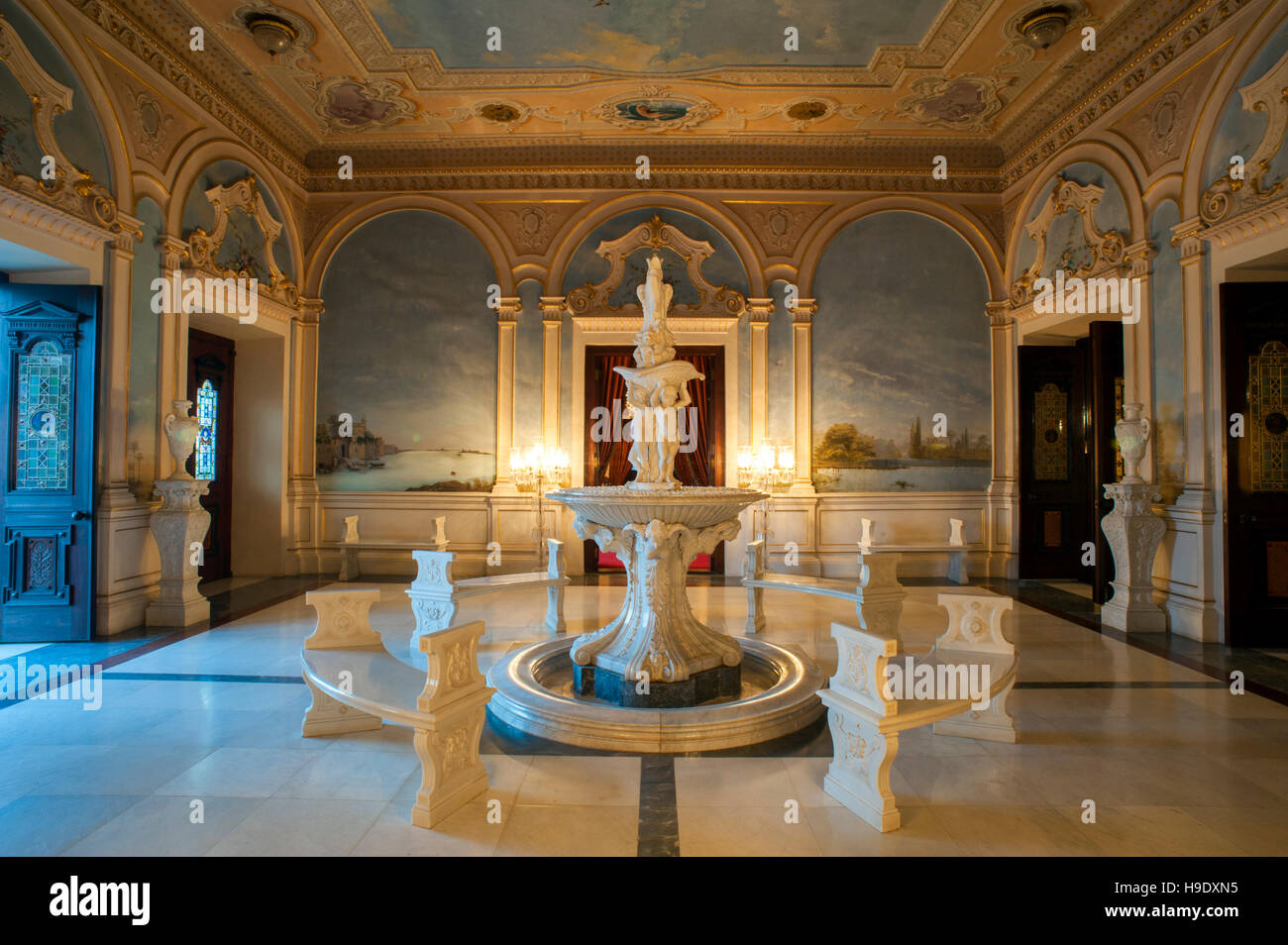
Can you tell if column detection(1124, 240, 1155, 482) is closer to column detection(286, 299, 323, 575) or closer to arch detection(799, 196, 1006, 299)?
arch detection(799, 196, 1006, 299)

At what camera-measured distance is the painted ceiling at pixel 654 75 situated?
6.57 m

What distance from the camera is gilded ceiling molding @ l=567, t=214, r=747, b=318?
9.41 metres

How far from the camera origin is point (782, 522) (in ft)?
30.4

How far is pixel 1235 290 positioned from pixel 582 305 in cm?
699

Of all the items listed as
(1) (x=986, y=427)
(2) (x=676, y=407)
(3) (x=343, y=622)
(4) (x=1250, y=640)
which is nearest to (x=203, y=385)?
(3) (x=343, y=622)

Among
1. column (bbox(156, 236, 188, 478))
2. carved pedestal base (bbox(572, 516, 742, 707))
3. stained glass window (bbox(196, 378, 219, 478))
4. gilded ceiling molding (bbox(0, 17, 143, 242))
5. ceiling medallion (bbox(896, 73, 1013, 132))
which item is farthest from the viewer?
stained glass window (bbox(196, 378, 219, 478))

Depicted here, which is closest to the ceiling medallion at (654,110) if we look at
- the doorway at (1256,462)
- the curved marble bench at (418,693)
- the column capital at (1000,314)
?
the column capital at (1000,314)

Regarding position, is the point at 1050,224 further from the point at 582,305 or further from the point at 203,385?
the point at 203,385

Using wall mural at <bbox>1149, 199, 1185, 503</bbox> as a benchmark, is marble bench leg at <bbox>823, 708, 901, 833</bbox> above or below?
below

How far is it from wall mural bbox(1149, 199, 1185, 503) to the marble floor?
2567 millimetres

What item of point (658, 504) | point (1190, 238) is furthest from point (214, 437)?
point (1190, 238)

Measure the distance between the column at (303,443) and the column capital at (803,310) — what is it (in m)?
6.56

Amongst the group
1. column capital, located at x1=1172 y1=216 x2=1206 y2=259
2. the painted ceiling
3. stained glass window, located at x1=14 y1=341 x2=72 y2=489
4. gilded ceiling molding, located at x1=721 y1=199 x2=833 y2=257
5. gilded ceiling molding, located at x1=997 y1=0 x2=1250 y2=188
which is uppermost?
the painted ceiling

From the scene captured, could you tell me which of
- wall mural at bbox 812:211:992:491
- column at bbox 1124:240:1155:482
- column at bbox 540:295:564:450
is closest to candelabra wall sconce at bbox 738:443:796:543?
wall mural at bbox 812:211:992:491
